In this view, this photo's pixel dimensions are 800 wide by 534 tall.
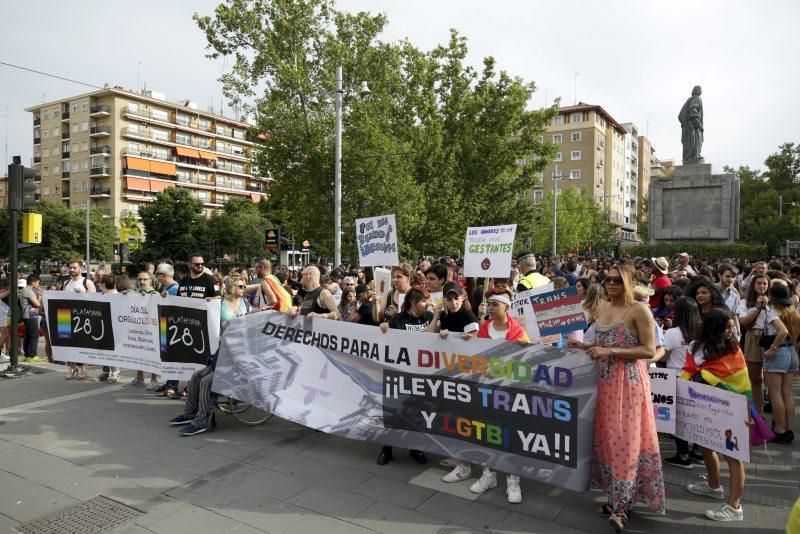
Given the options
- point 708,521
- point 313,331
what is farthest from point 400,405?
point 708,521

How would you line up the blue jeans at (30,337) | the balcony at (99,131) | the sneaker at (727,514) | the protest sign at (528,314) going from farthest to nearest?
the balcony at (99,131)
the blue jeans at (30,337)
the protest sign at (528,314)
the sneaker at (727,514)

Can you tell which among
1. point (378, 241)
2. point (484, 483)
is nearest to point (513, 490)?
point (484, 483)

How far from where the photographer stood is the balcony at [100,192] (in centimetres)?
7694

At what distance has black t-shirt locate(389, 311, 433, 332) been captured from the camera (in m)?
5.70

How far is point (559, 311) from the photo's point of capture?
208 inches

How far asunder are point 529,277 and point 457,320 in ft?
9.81

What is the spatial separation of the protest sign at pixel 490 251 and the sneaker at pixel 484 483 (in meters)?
3.60

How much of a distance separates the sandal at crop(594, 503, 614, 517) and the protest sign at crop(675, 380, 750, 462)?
0.91 m

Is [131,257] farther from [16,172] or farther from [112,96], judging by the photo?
[16,172]

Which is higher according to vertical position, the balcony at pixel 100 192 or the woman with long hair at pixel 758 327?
the balcony at pixel 100 192

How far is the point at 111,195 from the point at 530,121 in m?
65.5

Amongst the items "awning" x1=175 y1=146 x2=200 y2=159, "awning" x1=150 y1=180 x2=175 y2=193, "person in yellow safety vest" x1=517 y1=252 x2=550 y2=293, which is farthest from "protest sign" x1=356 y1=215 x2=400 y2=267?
"awning" x1=175 y1=146 x2=200 y2=159

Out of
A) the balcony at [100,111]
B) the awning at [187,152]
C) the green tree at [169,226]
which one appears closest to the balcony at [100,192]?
the balcony at [100,111]

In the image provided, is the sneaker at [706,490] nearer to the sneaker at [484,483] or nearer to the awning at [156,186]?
the sneaker at [484,483]
